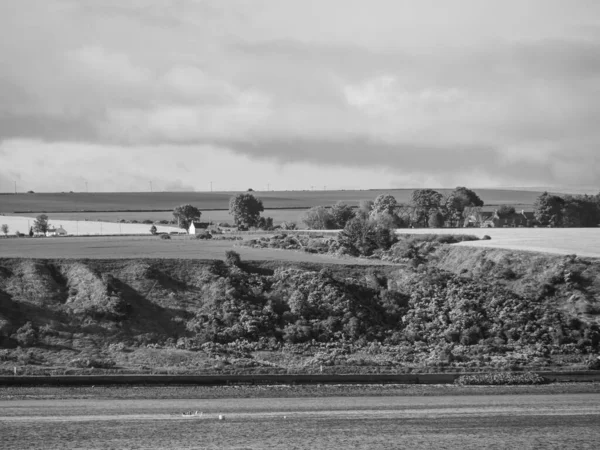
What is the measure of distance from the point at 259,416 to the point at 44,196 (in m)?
173

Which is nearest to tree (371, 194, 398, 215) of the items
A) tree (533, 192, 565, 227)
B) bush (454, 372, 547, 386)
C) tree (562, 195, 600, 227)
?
tree (533, 192, 565, 227)

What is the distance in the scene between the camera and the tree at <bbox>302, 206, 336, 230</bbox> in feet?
393

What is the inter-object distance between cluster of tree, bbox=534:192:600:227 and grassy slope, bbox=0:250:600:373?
73665mm

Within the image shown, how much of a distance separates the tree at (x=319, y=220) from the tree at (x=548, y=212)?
31218mm

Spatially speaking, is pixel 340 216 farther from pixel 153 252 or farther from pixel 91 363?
pixel 91 363

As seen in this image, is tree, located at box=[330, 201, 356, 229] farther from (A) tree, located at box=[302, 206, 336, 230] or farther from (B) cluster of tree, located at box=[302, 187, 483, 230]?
(A) tree, located at box=[302, 206, 336, 230]

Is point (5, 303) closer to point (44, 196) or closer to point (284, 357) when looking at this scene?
point (284, 357)

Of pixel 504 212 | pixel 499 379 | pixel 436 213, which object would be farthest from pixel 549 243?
pixel 504 212

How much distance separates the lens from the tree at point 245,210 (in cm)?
12812

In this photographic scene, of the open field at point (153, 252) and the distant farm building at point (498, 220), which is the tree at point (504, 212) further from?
the open field at point (153, 252)

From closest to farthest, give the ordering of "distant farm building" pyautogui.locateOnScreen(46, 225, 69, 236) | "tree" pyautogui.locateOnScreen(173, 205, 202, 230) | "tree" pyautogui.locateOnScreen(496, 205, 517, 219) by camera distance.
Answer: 1. "distant farm building" pyautogui.locateOnScreen(46, 225, 69, 236)
2. "tree" pyautogui.locateOnScreen(173, 205, 202, 230)
3. "tree" pyautogui.locateOnScreen(496, 205, 517, 219)

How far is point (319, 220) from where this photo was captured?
11988cm

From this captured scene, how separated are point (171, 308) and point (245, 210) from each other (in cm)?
8111

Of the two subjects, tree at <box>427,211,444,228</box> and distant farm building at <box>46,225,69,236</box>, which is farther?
tree at <box>427,211,444,228</box>
